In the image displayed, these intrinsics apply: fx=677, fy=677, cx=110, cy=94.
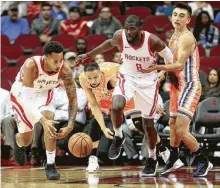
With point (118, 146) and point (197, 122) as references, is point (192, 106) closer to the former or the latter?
point (118, 146)

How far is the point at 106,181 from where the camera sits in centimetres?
822

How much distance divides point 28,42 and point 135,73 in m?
6.27

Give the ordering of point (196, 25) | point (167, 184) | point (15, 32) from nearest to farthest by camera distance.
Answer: point (167, 184) < point (196, 25) < point (15, 32)

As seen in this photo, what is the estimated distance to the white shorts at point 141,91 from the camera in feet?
27.2

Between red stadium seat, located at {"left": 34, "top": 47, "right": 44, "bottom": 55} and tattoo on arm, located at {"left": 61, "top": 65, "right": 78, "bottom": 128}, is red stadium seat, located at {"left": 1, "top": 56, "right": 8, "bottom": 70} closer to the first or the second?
red stadium seat, located at {"left": 34, "top": 47, "right": 44, "bottom": 55}

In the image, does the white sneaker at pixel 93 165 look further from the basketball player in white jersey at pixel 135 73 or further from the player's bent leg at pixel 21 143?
the basketball player in white jersey at pixel 135 73

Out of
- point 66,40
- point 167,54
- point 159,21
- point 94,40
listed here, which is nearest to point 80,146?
point 167,54

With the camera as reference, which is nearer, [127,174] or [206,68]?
[127,174]

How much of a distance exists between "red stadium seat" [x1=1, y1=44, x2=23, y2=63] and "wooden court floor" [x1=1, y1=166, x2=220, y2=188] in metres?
4.03

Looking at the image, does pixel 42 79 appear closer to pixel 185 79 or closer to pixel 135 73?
pixel 135 73

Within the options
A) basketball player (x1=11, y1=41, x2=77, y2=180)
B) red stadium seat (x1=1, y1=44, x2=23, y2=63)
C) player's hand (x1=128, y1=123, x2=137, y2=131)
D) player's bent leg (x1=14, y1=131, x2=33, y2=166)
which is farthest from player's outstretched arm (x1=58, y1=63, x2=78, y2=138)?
red stadium seat (x1=1, y1=44, x2=23, y2=63)

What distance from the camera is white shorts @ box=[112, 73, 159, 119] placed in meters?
8.30

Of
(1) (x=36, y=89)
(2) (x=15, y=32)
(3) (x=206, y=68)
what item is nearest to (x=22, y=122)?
(1) (x=36, y=89)

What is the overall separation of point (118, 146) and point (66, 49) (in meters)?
5.31
